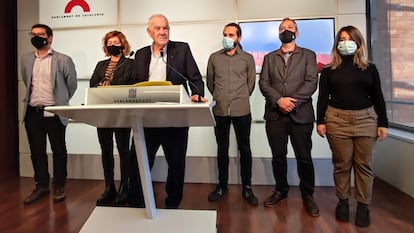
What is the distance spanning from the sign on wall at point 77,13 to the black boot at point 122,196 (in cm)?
188

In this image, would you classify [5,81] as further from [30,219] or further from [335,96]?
[335,96]

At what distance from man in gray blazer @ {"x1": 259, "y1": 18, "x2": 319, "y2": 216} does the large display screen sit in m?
0.70

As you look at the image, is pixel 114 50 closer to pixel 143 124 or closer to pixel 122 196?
pixel 143 124

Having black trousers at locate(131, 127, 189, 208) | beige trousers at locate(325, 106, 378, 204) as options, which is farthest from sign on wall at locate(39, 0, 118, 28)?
beige trousers at locate(325, 106, 378, 204)

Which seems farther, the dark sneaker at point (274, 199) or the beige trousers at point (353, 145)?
the dark sneaker at point (274, 199)

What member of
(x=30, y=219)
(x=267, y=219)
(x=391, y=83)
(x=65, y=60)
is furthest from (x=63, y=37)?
(x=391, y=83)

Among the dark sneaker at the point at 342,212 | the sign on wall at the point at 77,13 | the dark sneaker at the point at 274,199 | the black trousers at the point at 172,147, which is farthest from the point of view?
the sign on wall at the point at 77,13

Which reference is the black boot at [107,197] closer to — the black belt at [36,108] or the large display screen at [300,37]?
the black belt at [36,108]

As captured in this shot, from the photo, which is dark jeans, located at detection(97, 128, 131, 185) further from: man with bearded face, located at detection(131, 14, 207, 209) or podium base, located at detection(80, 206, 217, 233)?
podium base, located at detection(80, 206, 217, 233)

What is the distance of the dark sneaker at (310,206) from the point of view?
8.60 feet

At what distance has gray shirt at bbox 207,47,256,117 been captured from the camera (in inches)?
116

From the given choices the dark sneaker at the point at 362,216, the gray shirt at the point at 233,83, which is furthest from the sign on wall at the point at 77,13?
the dark sneaker at the point at 362,216

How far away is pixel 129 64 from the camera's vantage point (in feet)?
9.14

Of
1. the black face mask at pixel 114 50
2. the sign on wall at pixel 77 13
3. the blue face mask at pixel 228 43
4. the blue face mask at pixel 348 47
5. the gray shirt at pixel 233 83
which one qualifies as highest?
the sign on wall at pixel 77 13
